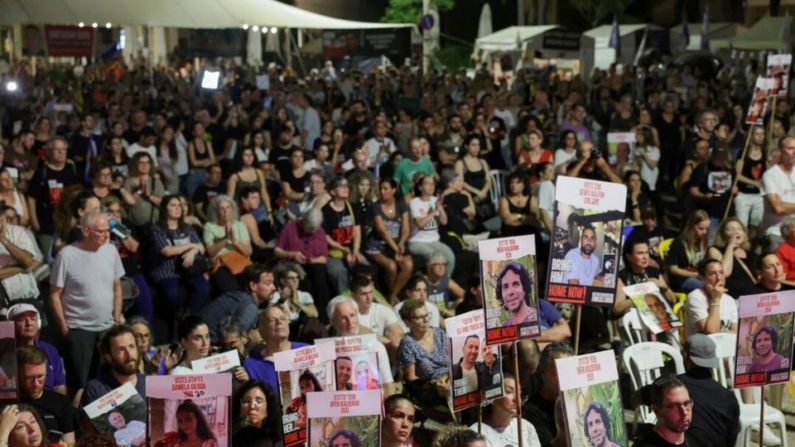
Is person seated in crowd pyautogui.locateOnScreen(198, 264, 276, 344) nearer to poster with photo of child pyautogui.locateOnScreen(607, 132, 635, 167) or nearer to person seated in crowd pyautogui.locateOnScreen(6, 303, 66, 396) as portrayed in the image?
person seated in crowd pyautogui.locateOnScreen(6, 303, 66, 396)

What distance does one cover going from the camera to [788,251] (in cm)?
990

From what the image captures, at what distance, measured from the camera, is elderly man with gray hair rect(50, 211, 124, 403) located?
838 cm

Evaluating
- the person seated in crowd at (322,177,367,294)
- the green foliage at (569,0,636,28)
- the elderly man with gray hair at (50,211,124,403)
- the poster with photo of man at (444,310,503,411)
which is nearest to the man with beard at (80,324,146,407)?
the elderly man with gray hair at (50,211,124,403)

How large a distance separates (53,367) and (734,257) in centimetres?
535

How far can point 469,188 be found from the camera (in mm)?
14109

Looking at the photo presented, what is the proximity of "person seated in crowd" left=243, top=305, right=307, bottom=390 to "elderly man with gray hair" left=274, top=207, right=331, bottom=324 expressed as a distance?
10.3 ft

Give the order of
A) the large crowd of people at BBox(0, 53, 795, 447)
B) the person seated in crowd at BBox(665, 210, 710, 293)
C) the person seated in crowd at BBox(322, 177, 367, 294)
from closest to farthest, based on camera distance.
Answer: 1. the large crowd of people at BBox(0, 53, 795, 447)
2. the person seated in crowd at BBox(665, 210, 710, 293)
3. the person seated in crowd at BBox(322, 177, 367, 294)

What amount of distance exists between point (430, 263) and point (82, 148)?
639 centimetres

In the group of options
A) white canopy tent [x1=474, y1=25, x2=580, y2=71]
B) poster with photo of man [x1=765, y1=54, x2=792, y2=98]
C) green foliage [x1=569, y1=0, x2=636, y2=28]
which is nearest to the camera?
poster with photo of man [x1=765, y1=54, x2=792, y2=98]

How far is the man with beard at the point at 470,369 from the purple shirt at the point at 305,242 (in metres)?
4.16

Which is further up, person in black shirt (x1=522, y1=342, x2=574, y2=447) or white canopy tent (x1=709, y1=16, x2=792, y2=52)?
white canopy tent (x1=709, y1=16, x2=792, y2=52)

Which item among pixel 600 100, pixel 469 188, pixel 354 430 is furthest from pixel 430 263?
pixel 600 100

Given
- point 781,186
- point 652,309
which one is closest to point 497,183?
point 781,186

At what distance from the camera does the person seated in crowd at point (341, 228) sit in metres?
11.4
